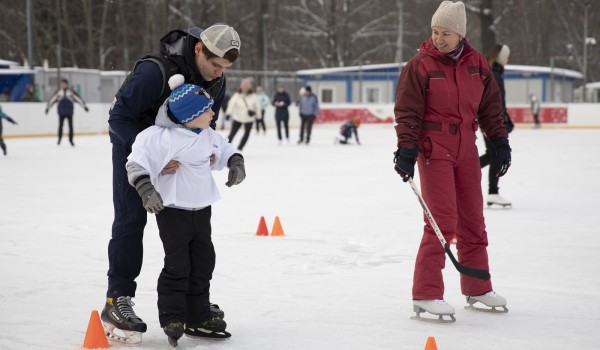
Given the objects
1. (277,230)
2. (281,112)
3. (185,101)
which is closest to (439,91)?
(185,101)

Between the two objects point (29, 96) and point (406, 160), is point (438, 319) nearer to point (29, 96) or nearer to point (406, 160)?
point (406, 160)

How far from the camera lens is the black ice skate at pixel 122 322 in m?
3.79

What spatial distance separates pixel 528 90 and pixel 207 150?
34413mm

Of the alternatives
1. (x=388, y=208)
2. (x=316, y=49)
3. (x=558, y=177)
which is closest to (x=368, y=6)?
(x=316, y=49)

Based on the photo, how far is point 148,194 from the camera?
11.4ft

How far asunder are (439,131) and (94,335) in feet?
5.86

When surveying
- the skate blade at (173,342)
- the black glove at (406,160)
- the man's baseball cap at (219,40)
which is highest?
the man's baseball cap at (219,40)

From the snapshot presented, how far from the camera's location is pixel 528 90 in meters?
36.7

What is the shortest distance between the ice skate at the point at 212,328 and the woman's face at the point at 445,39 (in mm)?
1559

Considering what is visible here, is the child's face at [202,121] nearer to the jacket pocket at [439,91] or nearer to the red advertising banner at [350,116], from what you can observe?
the jacket pocket at [439,91]

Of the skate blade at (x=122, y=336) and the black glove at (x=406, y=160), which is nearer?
the skate blade at (x=122, y=336)

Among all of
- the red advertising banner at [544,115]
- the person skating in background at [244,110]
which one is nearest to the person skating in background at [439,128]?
the person skating in background at [244,110]

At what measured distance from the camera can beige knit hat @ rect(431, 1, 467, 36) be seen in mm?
4195

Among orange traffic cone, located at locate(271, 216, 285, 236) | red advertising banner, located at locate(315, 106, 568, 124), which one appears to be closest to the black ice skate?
orange traffic cone, located at locate(271, 216, 285, 236)
